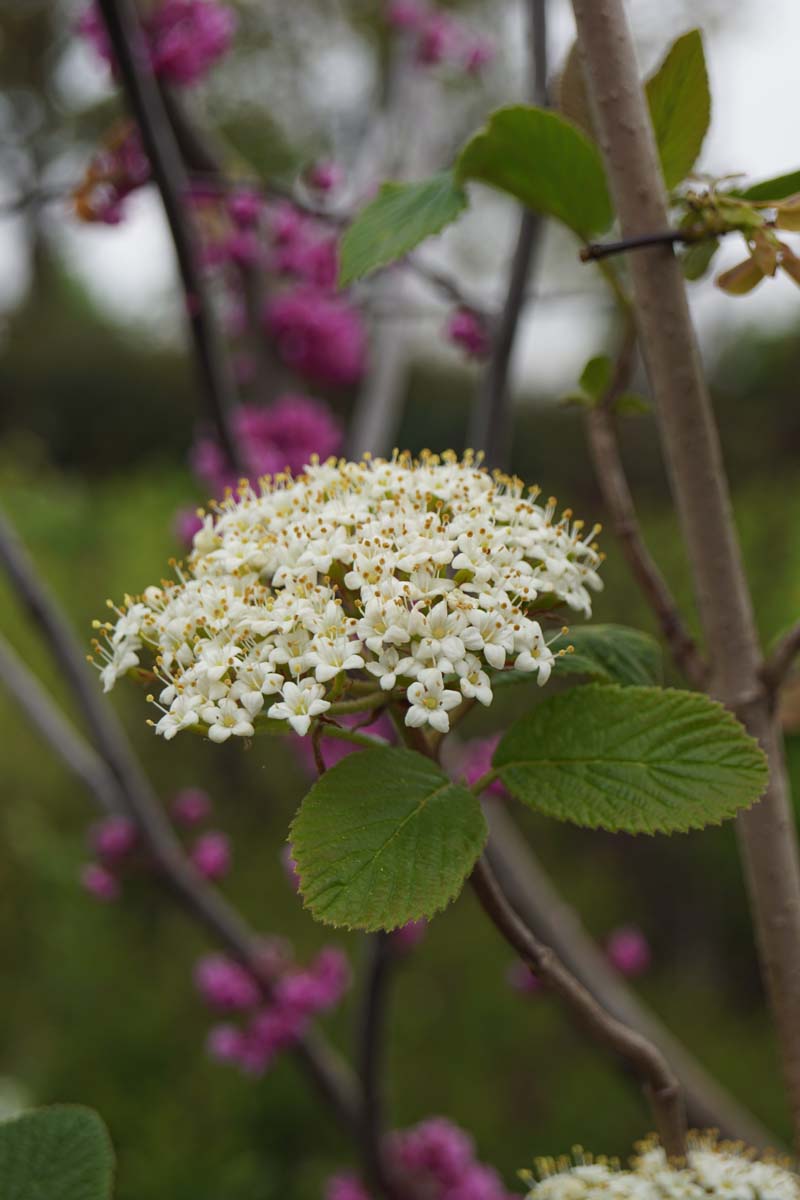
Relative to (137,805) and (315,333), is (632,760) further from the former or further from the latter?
(315,333)

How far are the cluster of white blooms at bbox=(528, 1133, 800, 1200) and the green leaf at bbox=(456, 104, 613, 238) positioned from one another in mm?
523

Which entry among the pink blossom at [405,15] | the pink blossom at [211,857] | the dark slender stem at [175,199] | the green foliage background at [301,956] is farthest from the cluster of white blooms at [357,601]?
the pink blossom at [405,15]

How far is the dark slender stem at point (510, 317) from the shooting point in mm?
1095

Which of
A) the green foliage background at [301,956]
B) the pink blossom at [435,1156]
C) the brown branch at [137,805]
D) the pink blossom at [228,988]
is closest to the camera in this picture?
the brown branch at [137,805]

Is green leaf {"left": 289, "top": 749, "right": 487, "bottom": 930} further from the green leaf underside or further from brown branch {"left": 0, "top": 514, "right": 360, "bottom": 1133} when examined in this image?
brown branch {"left": 0, "top": 514, "right": 360, "bottom": 1133}

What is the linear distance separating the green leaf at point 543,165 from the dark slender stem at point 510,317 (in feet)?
1.68

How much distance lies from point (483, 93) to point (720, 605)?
9443mm

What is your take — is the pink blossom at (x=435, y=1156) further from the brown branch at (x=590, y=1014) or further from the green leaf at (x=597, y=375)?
the green leaf at (x=597, y=375)

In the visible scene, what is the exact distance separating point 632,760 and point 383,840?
12cm

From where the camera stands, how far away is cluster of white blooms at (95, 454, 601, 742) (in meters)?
0.46

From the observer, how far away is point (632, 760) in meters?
0.48

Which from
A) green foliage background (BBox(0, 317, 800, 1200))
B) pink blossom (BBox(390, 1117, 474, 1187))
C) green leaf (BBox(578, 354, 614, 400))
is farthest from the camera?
green foliage background (BBox(0, 317, 800, 1200))

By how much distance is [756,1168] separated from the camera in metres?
0.55

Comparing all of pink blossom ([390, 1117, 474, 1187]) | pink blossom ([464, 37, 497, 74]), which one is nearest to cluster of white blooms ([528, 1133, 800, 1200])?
pink blossom ([390, 1117, 474, 1187])
